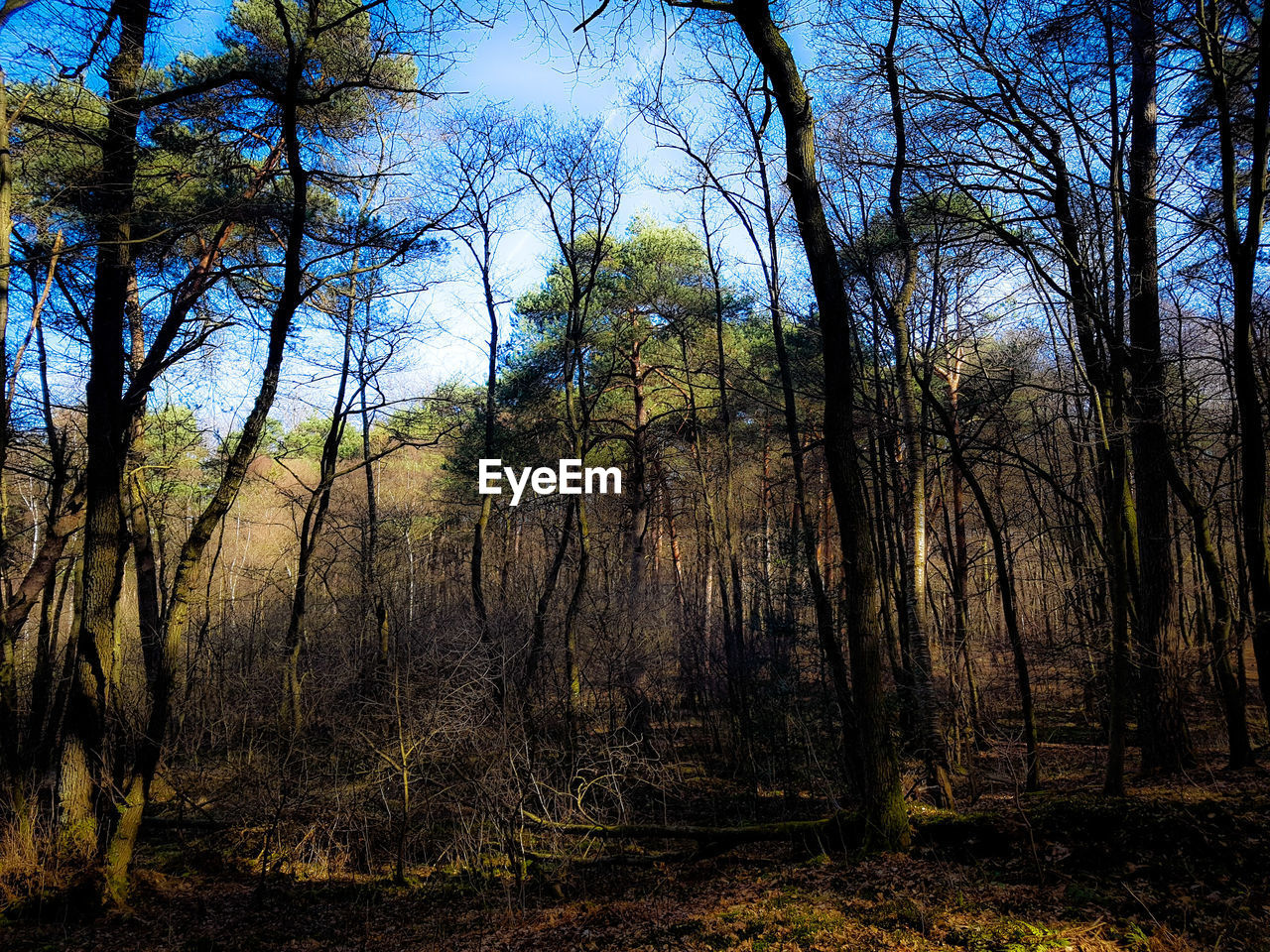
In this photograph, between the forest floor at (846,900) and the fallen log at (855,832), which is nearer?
the forest floor at (846,900)

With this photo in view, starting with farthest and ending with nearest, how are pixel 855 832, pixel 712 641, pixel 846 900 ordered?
pixel 712 641, pixel 855 832, pixel 846 900

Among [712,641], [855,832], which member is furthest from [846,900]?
[712,641]

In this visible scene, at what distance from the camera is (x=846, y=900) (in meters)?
4.50

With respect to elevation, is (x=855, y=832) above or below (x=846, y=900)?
above

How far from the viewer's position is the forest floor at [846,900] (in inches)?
153

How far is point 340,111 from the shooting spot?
9055 millimetres

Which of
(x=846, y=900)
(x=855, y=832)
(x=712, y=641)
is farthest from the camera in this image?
(x=712, y=641)

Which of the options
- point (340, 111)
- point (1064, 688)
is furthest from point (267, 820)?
point (1064, 688)

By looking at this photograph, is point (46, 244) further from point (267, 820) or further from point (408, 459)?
point (408, 459)

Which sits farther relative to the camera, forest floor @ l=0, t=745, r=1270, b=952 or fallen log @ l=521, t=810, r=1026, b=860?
fallen log @ l=521, t=810, r=1026, b=860

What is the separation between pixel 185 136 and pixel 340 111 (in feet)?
6.50

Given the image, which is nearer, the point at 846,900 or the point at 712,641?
the point at 846,900

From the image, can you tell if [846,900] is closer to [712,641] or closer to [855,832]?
[855,832]

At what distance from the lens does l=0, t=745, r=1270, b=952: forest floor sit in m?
3.88
